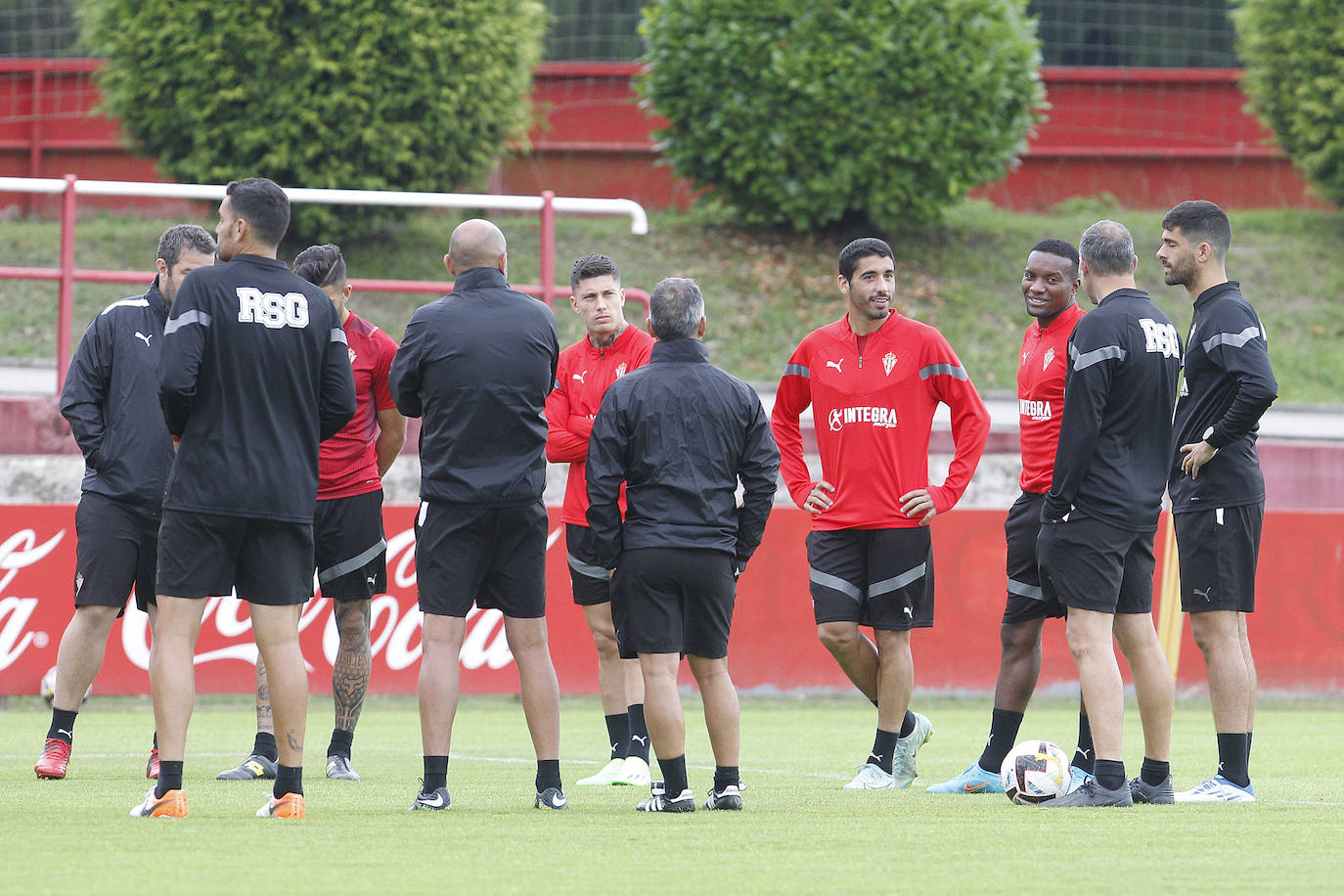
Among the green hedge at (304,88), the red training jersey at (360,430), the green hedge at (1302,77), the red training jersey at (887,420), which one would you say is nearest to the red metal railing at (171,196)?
the green hedge at (304,88)

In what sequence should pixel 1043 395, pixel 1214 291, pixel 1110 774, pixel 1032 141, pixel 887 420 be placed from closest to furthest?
pixel 1110 774 < pixel 1214 291 < pixel 1043 395 < pixel 887 420 < pixel 1032 141

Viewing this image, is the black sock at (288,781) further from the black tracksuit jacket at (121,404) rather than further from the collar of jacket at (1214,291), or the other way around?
the collar of jacket at (1214,291)

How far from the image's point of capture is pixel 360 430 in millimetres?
8453

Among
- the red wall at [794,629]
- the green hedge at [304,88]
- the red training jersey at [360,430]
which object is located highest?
the green hedge at [304,88]

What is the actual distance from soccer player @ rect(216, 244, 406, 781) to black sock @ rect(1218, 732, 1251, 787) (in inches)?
148

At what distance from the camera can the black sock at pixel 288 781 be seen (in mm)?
6562

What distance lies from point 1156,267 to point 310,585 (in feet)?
55.5

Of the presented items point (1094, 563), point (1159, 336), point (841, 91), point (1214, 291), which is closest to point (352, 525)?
point (1094, 563)

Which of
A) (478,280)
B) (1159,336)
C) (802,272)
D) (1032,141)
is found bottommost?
(1159,336)

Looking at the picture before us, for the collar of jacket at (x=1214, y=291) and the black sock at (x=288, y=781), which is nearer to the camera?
the black sock at (x=288, y=781)

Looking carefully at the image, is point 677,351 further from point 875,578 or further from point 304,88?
point 304,88

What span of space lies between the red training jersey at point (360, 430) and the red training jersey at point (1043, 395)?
2857 mm

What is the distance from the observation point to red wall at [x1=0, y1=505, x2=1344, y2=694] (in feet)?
41.1

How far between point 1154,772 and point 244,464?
379 centimetres
